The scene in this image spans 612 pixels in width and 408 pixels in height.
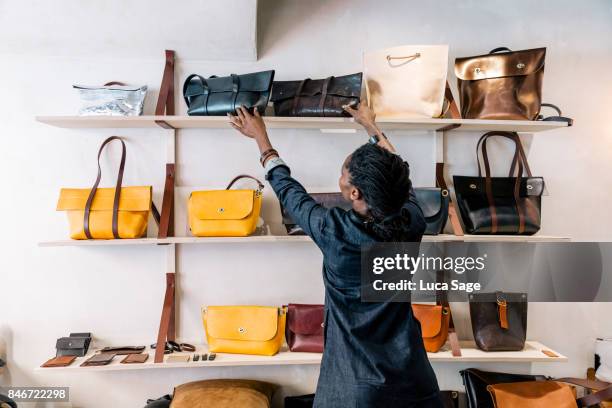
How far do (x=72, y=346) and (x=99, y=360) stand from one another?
227 millimetres

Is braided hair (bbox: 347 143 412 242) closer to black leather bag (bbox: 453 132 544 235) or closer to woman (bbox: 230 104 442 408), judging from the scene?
woman (bbox: 230 104 442 408)

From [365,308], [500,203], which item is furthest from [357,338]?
[500,203]

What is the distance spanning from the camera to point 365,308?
57.2 inches

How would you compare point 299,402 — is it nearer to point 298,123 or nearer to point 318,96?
point 298,123

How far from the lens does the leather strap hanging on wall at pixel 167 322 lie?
2133 millimetres

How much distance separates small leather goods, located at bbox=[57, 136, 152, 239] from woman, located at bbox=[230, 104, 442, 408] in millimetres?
1000

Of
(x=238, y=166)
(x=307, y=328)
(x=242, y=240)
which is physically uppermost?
(x=238, y=166)

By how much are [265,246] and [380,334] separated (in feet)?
3.57

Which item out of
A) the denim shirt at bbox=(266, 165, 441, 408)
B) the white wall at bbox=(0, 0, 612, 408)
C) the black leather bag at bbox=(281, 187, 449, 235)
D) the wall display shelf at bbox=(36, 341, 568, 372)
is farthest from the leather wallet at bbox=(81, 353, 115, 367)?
the denim shirt at bbox=(266, 165, 441, 408)

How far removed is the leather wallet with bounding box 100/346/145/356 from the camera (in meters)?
2.22

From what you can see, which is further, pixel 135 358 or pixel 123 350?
pixel 123 350

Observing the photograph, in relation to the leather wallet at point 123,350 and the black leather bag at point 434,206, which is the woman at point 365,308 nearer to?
the black leather bag at point 434,206

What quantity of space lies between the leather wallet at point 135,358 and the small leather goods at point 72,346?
26 cm

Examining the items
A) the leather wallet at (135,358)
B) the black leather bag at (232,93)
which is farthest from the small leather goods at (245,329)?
the black leather bag at (232,93)
